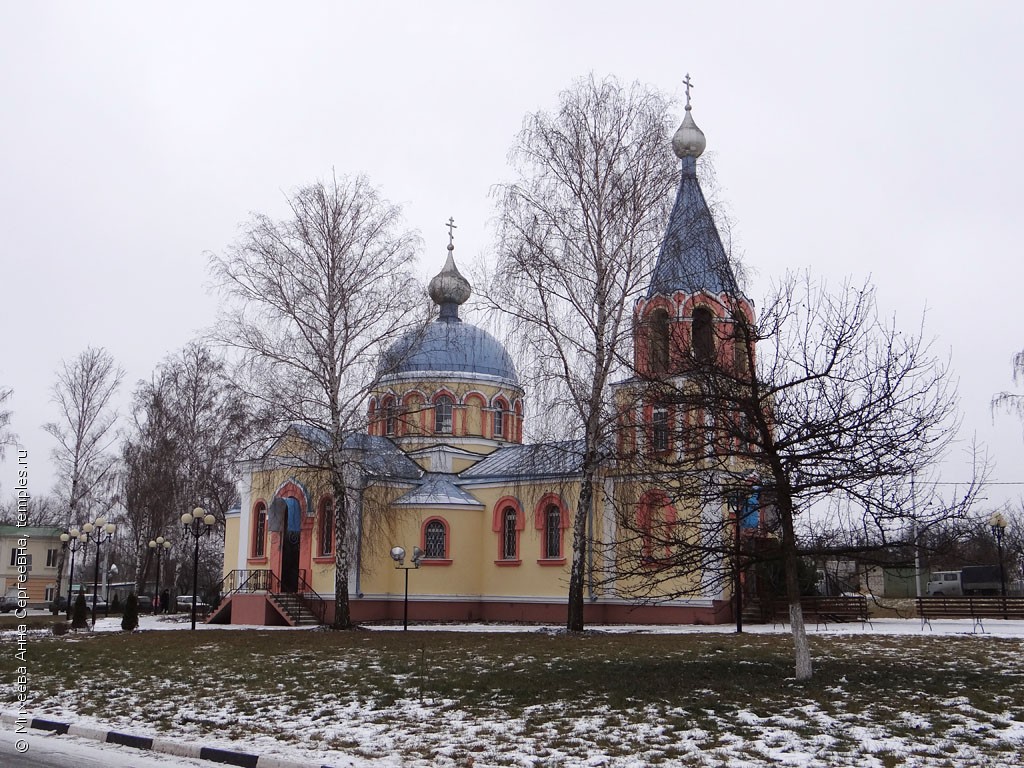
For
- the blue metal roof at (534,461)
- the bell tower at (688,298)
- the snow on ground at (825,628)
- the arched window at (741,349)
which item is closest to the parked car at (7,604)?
the snow on ground at (825,628)

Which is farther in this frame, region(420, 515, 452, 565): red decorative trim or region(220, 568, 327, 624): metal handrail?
region(420, 515, 452, 565): red decorative trim

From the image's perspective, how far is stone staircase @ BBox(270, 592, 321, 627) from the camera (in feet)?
90.1

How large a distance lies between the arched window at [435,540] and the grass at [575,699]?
457 inches

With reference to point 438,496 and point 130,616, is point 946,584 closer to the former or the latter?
point 438,496

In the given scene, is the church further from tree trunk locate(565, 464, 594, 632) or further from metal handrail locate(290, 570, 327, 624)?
tree trunk locate(565, 464, 594, 632)

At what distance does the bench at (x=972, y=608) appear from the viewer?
85.2ft

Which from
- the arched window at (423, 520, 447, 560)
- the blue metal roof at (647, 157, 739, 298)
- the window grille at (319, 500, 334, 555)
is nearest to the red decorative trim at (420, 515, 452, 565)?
the arched window at (423, 520, 447, 560)

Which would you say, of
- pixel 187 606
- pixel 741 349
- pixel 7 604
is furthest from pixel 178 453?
pixel 741 349

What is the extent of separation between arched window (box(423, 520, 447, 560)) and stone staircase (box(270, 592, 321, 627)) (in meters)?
3.74

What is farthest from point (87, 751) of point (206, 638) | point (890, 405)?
point (206, 638)

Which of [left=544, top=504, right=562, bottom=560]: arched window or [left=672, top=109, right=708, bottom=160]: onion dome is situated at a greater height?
[left=672, top=109, right=708, bottom=160]: onion dome

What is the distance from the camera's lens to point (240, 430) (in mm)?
23000

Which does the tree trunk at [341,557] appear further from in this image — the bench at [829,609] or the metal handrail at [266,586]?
the bench at [829,609]

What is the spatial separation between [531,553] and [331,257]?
34.7ft
